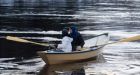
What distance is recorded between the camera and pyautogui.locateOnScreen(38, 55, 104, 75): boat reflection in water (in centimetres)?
2047

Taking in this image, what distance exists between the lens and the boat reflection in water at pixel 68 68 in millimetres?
20469

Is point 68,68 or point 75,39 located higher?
point 75,39

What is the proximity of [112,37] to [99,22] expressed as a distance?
1438 cm

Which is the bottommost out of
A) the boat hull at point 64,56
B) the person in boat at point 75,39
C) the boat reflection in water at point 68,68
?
the boat reflection in water at point 68,68

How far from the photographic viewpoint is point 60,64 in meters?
22.4

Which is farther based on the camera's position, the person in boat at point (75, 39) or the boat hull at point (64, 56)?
the person in boat at point (75, 39)

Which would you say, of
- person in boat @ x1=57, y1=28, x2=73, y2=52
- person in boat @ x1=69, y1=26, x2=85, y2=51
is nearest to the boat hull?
person in boat @ x1=57, y1=28, x2=73, y2=52

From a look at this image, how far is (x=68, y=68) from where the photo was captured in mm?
21734

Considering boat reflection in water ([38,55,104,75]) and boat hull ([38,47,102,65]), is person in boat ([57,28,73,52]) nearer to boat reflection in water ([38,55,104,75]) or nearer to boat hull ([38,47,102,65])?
boat hull ([38,47,102,65])

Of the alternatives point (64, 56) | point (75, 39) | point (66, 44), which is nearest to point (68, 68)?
point (64, 56)

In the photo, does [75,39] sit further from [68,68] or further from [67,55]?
[68,68]

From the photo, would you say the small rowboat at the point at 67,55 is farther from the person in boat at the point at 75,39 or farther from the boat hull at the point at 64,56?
the person in boat at the point at 75,39

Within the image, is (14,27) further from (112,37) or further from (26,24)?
(112,37)

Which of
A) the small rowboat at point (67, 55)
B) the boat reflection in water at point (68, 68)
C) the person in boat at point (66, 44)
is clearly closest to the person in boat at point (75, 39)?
the person in boat at point (66, 44)
